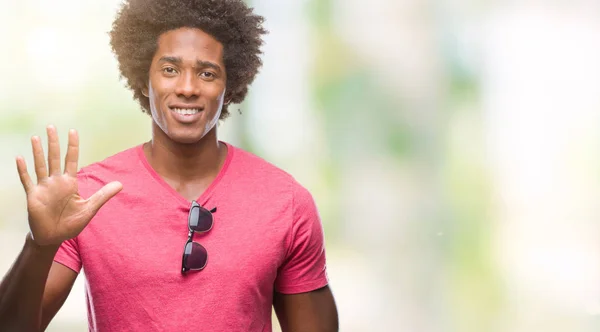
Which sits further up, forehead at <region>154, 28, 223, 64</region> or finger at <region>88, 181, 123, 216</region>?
forehead at <region>154, 28, 223, 64</region>

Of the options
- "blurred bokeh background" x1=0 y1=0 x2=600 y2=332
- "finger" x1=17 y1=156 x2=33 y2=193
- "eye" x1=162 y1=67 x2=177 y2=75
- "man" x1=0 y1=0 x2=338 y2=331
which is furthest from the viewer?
"blurred bokeh background" x1=0 y1=0 x2=600 y2=332

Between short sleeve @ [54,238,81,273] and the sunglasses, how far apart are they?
0.20m

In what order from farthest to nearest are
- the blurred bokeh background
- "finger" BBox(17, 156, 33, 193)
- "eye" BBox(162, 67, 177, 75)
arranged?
the blurred bokeh background
"eye" BBox(162, 67, 177, 75)
"finger" BBox(17, 156, 33, 193)

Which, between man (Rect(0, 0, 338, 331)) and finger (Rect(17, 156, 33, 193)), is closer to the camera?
finger (Rect(17, 156, 33, 193))

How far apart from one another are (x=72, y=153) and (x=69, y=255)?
10.4 inches

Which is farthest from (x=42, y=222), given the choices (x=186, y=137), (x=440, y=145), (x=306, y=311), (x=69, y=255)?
(x=440, y=145)

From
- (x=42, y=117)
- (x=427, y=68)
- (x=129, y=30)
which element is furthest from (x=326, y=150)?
(x=129, y=30)

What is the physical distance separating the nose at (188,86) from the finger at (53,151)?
1.01 ft

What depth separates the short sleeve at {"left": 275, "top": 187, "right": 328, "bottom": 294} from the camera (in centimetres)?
176

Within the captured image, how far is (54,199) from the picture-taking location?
1457 mm

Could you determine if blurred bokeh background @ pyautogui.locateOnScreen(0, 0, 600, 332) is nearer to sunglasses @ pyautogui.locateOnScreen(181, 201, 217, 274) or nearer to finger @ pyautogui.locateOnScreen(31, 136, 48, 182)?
sunglasses @ pyautogui.locateOnScreen(181, 201, 217, 274)

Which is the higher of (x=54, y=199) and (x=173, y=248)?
(x=54, y=199)

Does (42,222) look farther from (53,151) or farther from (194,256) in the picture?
(194,256)

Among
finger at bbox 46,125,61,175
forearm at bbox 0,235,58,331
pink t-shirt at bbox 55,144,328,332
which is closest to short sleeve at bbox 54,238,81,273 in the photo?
pink t-shirt at bbox 55,144,328,332
